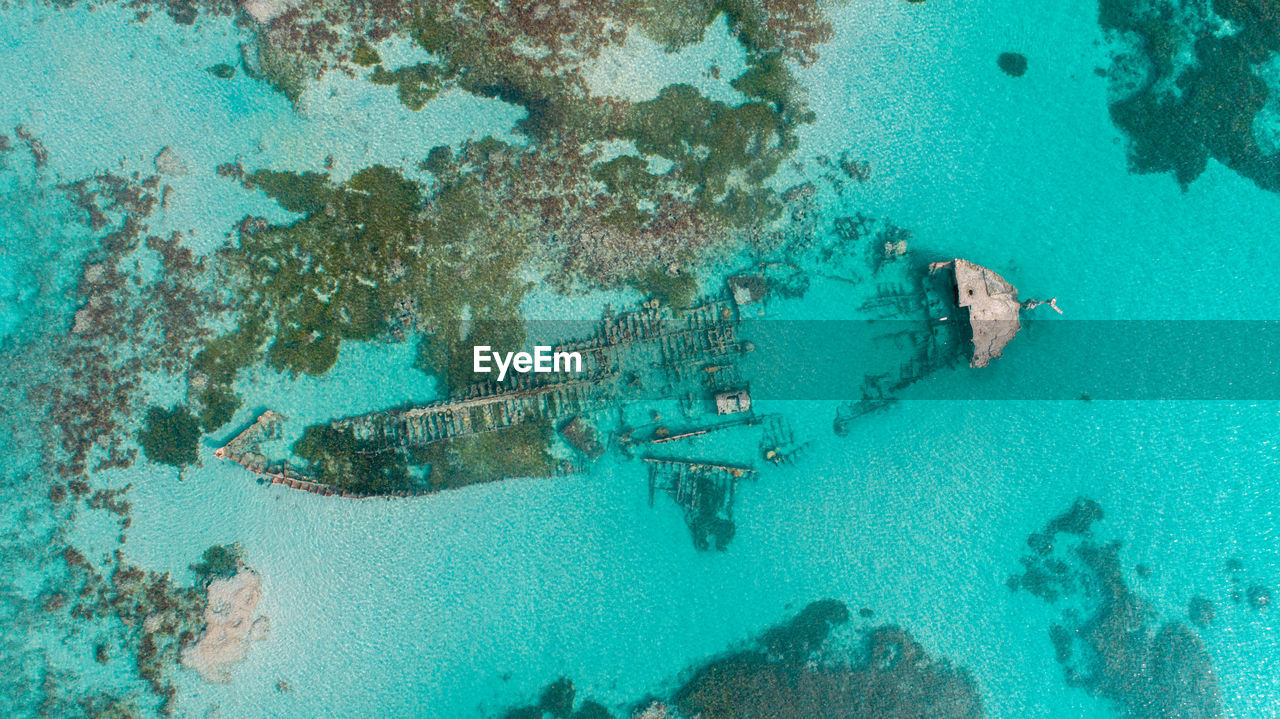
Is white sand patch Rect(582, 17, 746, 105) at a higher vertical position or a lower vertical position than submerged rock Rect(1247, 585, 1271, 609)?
higher

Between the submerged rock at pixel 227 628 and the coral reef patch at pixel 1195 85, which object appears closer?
the submerged rock at pixel 227 628

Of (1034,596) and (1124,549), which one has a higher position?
(1124,549)

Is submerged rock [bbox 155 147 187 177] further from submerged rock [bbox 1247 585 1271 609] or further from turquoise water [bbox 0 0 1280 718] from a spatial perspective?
submerged rock [bbox 1247 585 1271 609]

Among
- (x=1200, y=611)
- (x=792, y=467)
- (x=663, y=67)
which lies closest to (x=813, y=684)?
(x=792, y=467)

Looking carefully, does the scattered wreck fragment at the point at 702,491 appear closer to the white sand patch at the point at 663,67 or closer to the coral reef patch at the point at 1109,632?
the coral reef patch at the point at 1109,632

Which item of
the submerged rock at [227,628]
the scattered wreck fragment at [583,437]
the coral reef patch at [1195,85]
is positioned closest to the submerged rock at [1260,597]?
the coral reef patch at [1195,85]

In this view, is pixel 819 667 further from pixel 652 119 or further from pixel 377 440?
pixel 652 119

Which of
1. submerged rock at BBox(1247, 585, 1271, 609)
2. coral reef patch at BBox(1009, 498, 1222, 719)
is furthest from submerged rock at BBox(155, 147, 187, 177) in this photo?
submerged rock at BBox(1247, 585, 1271, 609)

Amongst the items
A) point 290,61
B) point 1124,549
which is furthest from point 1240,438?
point 290,61
